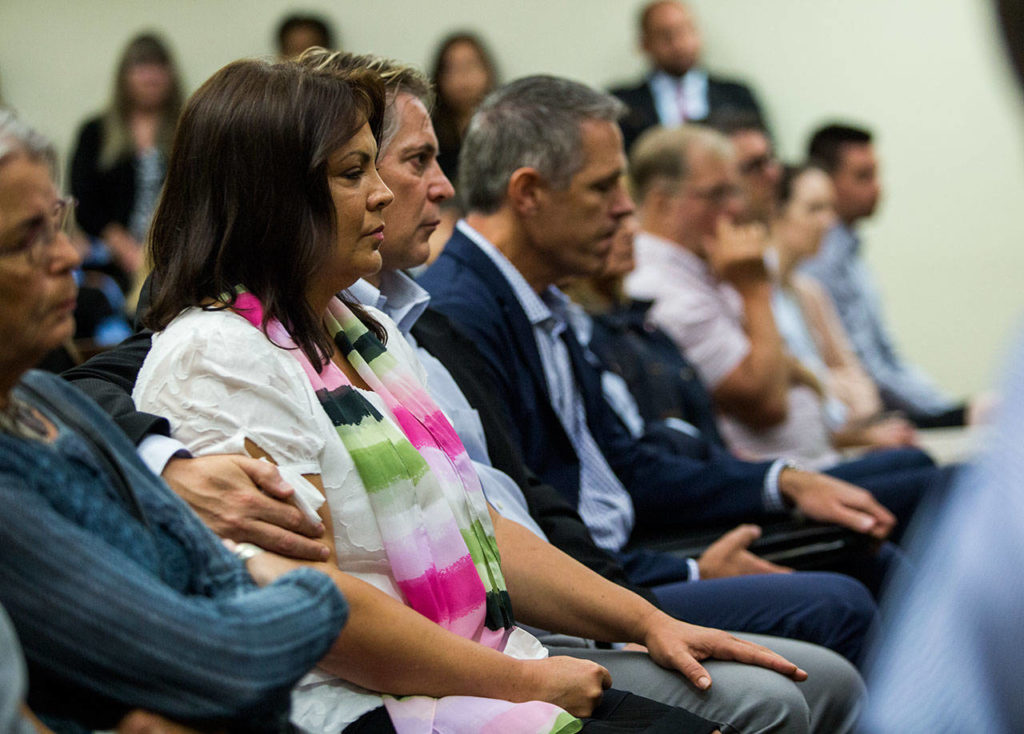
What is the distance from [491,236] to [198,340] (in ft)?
4.07

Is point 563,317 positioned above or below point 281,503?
below

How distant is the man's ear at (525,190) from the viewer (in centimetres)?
247

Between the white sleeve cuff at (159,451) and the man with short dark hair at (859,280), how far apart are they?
3721 millimetres

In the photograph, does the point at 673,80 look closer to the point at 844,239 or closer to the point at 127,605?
the point at 844,239

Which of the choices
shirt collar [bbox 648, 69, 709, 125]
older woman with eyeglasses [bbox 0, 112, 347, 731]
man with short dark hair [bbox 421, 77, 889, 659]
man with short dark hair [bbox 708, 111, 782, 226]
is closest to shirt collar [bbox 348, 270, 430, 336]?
man with short dark hair [bbox 421, 77, 889, 659]

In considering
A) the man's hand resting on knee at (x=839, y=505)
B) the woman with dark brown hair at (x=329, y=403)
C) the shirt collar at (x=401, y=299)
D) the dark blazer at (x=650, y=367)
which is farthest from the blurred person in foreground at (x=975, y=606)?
the dark blazer at (x=650, y=367)

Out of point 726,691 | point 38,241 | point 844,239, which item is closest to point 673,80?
point 844,239

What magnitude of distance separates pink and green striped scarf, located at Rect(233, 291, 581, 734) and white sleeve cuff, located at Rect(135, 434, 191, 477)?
0.16 meters

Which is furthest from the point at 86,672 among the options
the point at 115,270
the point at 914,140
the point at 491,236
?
the point at 914,140

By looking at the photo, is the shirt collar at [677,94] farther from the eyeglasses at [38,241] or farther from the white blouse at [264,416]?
the eyeglasses at [38,241]

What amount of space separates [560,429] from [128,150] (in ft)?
10.8

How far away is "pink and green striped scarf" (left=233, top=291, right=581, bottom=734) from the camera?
1317 millimetres

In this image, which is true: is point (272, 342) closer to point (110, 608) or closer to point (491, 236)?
point (110, 608)

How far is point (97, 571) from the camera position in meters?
0.96
